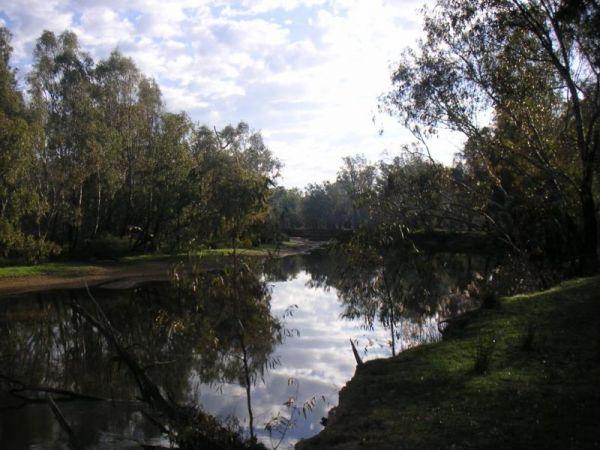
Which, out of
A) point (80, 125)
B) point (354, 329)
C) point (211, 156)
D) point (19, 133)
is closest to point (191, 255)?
point (354, 329)

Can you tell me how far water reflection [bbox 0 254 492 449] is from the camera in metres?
9.49

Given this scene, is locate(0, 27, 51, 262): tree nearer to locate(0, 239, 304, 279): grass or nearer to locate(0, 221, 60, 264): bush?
locate(0, 221, 60, 264): bush

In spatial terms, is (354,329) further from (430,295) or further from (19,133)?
(19,133)

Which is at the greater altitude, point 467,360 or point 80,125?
point 80,125

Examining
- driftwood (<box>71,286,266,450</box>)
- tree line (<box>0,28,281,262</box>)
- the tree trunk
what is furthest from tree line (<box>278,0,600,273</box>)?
tree line (<box>0,28,281,262</box>)

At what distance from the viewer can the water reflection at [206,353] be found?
949cm

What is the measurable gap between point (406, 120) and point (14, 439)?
1868cm

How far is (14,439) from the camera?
895 centimetres

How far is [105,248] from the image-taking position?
41.3 meters

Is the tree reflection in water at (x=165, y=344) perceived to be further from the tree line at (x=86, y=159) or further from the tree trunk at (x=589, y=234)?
the tree line at (x=86, y=159)

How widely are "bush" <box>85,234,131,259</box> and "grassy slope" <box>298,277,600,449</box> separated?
33472mm

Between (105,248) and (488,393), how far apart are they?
122ft

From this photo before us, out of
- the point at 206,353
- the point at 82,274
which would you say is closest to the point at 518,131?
the point at 206,353

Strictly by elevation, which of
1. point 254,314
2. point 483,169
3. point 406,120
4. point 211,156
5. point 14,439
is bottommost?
point 14,439
